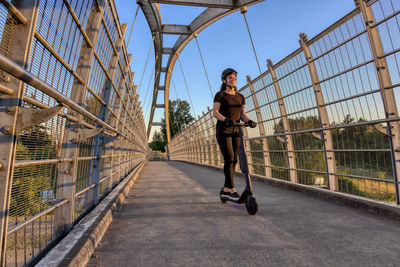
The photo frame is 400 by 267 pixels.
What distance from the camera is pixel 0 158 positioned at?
1254 millimetres

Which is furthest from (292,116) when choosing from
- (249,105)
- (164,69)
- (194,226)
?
(164,69)

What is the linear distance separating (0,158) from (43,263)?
69 cm

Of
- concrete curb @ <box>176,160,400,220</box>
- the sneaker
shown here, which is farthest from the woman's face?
concrete curb @ <box>176,160,400,220</box>

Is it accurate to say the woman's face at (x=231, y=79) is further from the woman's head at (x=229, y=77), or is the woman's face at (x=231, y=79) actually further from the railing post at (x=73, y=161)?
the railing post at (x=73, y=161)

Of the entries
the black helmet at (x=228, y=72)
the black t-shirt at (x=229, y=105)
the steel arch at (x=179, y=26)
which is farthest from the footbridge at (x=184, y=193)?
the steel arch at (x=179, y=26)

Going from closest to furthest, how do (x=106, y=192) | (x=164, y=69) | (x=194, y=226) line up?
(x=194, y=226) → (x=106, y=192) → (x=164, y=69)

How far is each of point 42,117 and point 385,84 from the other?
391cm

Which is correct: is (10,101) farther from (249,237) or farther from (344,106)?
(344,106)

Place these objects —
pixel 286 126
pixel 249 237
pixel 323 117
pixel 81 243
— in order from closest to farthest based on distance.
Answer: pixel 81 243
pixel 249 237
pixel 323 117
pixel 286 126

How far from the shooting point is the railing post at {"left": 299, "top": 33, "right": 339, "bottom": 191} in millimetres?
4230

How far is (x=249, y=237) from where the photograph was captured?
90.1 inches

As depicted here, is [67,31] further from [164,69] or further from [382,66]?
[164,69]

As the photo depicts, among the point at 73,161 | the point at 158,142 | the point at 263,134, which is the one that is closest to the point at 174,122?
the point at 158,142

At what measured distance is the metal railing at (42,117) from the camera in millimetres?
1265
